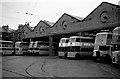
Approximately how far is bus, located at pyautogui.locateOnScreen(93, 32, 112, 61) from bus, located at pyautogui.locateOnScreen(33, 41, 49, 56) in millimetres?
16942

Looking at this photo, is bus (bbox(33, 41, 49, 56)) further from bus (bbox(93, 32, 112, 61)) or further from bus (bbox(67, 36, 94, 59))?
bus (bbox(93, 32, 112, 61))

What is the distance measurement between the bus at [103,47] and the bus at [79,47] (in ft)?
13.3

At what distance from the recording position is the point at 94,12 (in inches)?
1088

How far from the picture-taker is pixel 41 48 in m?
35.1

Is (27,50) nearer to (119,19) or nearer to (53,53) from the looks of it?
(53,53)

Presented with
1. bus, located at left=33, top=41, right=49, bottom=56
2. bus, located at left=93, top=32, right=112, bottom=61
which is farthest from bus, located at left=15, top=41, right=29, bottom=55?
bus, located at left=93, top=32, right=112, bottom=61

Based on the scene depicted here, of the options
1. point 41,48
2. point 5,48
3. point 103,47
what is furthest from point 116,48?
point 5,48

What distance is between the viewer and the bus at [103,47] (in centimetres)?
1875

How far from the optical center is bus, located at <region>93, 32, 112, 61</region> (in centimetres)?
1875

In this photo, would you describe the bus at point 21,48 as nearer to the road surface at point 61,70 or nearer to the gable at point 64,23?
the gable at point 64,23

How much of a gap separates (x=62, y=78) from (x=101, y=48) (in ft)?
37.0

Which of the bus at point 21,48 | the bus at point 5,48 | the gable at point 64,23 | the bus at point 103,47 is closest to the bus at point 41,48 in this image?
the gable at point 64,23

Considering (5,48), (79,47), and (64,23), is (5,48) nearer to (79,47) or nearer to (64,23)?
(64,23)

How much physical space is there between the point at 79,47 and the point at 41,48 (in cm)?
1304
